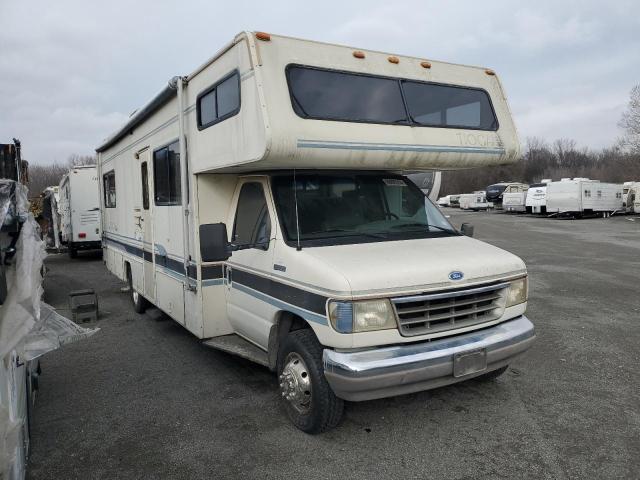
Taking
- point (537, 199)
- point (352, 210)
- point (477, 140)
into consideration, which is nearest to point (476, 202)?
point (537, 199)

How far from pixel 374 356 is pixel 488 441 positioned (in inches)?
46.3

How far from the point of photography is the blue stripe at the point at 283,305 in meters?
3.79

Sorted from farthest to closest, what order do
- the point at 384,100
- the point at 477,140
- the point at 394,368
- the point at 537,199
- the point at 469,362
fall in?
1. the point at 537,199
2. the point at 477,140
3. the point at 384,100
4. the point at 469,362
5. the point at 394,368

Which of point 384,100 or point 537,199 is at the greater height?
point 384,100

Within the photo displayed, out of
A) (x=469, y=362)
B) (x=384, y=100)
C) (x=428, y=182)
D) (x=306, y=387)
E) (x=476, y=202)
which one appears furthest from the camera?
(x=476, y=202)

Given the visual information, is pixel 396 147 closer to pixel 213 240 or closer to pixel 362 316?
pixel 362 316

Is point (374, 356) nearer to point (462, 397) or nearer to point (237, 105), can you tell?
point (462, 397)

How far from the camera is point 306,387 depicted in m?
4.05

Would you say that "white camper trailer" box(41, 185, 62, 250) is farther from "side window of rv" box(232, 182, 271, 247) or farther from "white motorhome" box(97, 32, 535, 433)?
"side window of rv" box(232, 182, 271, 247)

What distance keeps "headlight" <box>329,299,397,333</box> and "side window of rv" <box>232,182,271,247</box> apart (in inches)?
46.6

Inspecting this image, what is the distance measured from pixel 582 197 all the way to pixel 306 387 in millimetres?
29570

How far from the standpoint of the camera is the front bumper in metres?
3.55

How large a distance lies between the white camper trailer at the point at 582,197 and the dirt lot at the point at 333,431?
25262 mm

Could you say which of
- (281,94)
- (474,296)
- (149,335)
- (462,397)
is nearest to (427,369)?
(474,296)
